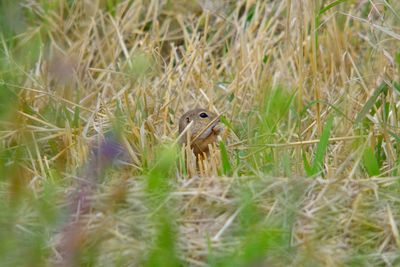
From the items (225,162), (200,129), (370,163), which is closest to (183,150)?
(225,162)

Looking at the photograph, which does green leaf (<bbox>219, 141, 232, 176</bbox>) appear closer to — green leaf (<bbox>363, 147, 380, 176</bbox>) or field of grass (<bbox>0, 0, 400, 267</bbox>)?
field of grass (<bbox>0, 0, 400, 267</bbox>)

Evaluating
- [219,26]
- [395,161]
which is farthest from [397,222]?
[219,26]

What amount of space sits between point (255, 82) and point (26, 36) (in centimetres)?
120

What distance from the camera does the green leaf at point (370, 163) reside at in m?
3.27

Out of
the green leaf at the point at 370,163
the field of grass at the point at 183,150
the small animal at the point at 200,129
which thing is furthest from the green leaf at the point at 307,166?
the small animal at the point at 200,129

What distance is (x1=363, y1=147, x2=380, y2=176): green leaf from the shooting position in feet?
10.7

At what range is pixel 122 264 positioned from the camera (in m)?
2.64

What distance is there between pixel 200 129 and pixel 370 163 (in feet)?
2.15

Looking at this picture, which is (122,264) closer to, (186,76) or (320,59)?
(186,76)

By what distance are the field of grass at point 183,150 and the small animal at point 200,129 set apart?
0.05 meters

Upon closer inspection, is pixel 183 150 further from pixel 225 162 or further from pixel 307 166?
pixel 307 166

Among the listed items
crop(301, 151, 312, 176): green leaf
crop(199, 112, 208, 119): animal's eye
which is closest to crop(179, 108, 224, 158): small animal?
crop(199, 112, 208, 119): animal's eye

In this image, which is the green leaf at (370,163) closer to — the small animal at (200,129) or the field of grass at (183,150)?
the field of grass at (183,150)

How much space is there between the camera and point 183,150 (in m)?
3.43
